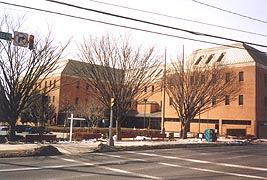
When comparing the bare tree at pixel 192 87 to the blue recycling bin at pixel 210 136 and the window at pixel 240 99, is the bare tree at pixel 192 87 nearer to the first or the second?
the blue recycling bin at pixel 210 136

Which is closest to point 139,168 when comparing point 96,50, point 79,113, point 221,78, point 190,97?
point 96,50

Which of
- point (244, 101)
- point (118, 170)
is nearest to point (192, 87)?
point (244, 101)

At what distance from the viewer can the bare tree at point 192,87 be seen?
117 feet

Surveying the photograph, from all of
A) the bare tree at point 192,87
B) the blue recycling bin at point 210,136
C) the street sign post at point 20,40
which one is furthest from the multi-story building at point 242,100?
the street sign post at point 20,40

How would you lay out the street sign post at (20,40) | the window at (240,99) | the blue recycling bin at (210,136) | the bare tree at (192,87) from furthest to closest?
the window at (240,99) → the bare tree at (192,87) → the blue recycling bin at (210,136) → the street sign post at (20,40)

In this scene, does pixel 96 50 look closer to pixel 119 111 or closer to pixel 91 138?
pixel 119 111

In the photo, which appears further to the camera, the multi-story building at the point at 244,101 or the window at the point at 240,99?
the window at the point at 240,99

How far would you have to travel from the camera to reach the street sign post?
15039 mm

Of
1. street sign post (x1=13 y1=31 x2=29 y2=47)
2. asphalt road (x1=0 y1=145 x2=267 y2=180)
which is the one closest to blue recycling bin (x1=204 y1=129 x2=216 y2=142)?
asphalt road (x1=0 y1=145 x2=267 y2=180)

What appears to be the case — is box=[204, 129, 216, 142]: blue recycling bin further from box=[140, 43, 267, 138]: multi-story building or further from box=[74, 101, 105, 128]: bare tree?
box=[74, 101, 105, 128]: bare tree

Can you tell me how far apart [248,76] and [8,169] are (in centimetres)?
4463

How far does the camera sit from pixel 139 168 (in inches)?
549

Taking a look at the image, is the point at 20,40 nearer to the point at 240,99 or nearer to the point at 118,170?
the point at 118,170

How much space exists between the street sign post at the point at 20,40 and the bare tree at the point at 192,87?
22523 millimetres
